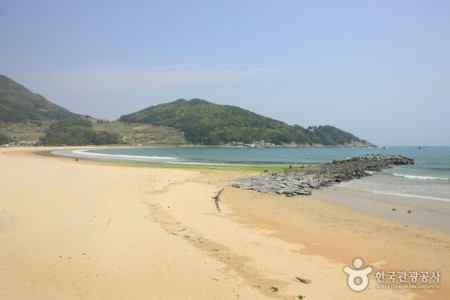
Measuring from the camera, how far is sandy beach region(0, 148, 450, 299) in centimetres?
669

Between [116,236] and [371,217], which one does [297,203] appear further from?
[116,236]

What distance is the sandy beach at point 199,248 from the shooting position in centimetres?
669

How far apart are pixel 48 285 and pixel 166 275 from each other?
2294 millimetres

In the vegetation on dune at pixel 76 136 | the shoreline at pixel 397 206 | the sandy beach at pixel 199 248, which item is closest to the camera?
the sandy beach at pixel 199 248

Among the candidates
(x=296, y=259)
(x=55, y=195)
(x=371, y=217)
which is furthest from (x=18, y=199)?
(x=371, y=217)

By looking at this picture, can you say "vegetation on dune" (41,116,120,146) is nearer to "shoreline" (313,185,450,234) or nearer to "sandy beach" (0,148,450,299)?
"sandy beach" (0,148,450,299)
